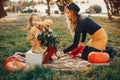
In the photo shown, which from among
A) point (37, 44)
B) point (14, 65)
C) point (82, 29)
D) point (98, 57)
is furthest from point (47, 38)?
point (98, 57)

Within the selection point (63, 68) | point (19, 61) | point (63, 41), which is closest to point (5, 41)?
point (63, 41)

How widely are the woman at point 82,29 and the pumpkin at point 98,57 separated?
38 centimetres

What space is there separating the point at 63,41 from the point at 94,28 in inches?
133

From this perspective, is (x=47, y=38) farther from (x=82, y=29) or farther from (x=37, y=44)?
(x=82, y=29)

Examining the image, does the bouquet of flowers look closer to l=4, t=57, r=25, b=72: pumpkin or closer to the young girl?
the young girl

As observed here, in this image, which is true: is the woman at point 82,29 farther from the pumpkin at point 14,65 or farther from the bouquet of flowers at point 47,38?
the pumpkin at point 14,65

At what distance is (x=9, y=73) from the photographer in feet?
20.0

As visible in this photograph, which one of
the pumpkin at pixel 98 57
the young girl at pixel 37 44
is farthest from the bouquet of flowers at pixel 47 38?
the pumpkin at pixel 98 57

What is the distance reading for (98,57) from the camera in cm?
689

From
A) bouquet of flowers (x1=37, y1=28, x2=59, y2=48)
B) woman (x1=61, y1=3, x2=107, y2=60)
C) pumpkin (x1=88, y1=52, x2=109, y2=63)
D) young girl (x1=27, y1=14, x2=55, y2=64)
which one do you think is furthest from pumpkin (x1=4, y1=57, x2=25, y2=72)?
pumpkin (x1=88, y1=52, x2=109, y2=63)

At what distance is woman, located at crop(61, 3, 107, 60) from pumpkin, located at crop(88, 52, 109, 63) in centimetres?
38

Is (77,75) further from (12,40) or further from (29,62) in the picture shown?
(12,40)

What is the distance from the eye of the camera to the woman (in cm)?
709

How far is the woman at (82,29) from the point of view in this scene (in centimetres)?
709
